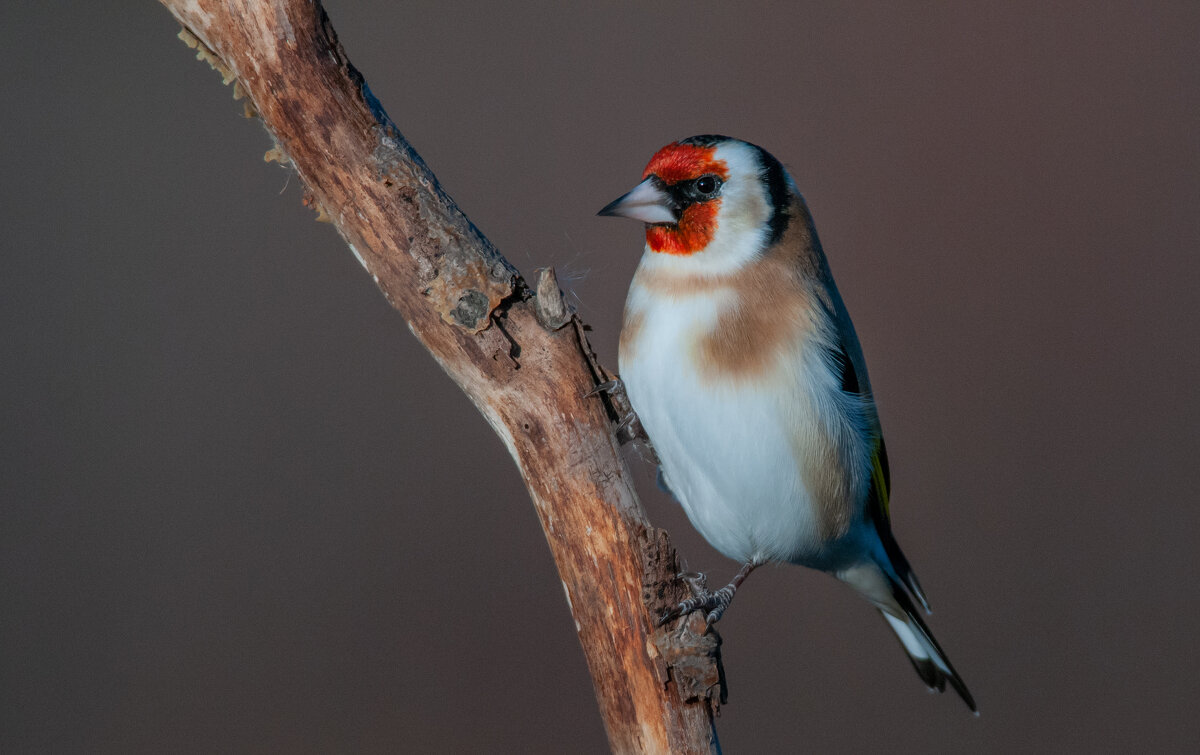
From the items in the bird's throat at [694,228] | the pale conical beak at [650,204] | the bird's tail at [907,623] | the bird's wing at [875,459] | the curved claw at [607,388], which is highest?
the pale conical beak at [650,204]

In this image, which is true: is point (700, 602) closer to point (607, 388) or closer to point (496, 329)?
point (607, 388)

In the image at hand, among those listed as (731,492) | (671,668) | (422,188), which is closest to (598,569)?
(671,668)

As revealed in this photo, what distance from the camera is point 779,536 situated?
1.49 meters

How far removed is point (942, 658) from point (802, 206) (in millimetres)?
1015

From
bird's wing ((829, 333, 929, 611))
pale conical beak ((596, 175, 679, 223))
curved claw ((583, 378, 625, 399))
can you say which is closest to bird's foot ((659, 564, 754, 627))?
curved claw ((583, 378, 625, 399))

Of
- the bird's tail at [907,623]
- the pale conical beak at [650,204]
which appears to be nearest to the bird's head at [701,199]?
the pale conical beak at [650,204]

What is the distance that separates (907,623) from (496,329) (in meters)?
1.16

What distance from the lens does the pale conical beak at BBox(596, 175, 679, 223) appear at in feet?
4.49

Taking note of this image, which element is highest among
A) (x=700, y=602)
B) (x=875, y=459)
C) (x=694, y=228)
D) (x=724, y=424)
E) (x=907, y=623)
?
(x=694, y=228)

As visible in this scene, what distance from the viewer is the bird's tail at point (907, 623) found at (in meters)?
1.72

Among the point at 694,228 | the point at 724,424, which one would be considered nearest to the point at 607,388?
the point at 724,424

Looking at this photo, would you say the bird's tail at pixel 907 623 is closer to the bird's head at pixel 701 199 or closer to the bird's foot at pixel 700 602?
the bird's foot at pixel 700 602

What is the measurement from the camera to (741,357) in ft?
4.37

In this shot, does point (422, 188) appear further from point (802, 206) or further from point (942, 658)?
point (942, 658)
